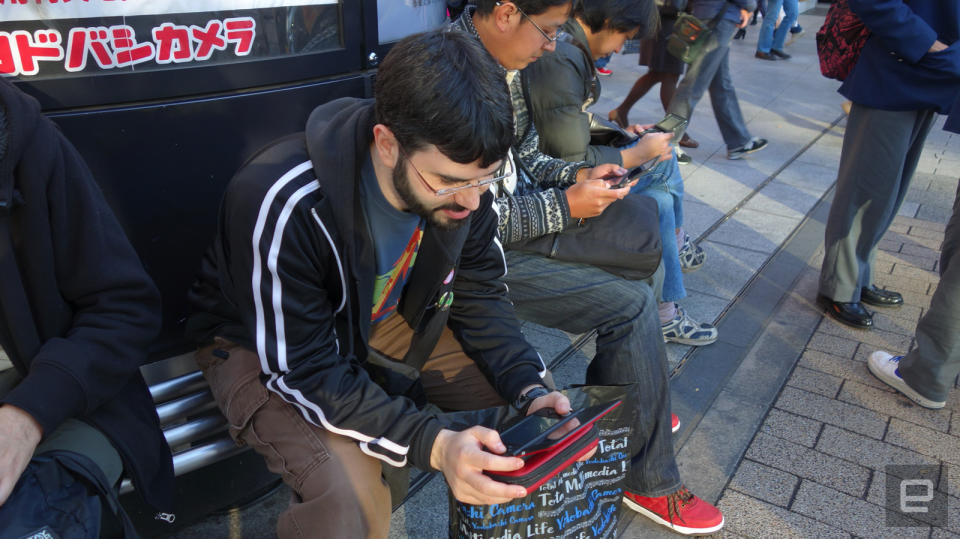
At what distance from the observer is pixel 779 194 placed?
5.32 metres

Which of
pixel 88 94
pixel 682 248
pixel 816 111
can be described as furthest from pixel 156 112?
pixel 816 111

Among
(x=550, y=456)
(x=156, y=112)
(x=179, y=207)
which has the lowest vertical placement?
(x=550, y=456)

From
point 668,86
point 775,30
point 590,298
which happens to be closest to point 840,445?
point 590,298

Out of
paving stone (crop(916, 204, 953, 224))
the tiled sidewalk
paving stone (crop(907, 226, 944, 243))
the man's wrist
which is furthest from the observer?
paving stone (crop(916, 204, 953, 224))

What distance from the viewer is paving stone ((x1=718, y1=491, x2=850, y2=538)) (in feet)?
8.02

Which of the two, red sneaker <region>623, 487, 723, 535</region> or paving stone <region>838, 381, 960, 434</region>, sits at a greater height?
red sneaker <region>623, 487, 723, 535</region>

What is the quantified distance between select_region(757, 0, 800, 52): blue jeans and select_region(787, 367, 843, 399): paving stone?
23.2ft

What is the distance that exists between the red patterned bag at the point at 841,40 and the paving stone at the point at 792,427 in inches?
68.9

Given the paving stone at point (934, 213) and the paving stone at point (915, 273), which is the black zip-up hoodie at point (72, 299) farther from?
the paving stone at point (934, 213)

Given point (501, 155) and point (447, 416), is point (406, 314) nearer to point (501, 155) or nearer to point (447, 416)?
point (447, 416)

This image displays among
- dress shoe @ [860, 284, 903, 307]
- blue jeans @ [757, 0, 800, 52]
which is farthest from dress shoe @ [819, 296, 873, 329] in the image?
blue jeans @ [757, 0, 800, 52]

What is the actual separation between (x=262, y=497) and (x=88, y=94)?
4.44ft

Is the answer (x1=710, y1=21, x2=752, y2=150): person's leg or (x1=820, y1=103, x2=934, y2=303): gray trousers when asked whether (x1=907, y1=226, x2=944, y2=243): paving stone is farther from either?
(x1=710, y1=21, x2=752, y2=150): person's leg

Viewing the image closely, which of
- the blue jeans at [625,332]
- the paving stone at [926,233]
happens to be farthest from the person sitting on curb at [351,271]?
the paving stone at [926,233]
